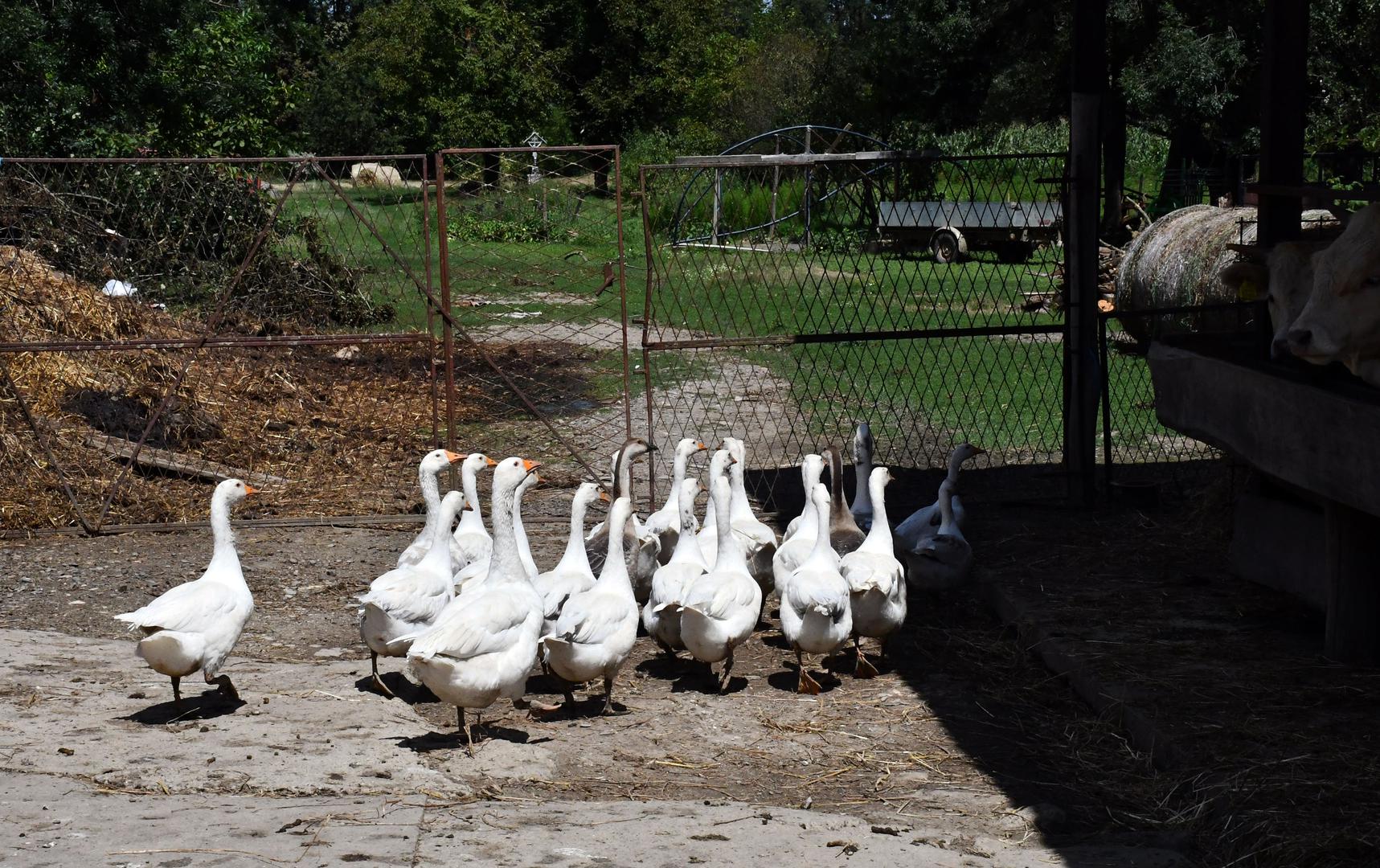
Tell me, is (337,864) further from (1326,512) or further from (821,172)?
(821,172)

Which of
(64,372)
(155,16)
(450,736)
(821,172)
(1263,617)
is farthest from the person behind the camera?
(821,172)

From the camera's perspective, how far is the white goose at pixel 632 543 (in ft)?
25.0

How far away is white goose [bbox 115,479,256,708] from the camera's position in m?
5.88

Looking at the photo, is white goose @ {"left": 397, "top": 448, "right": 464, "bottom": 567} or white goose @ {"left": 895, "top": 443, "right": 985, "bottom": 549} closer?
white goose @ {"left": 397, "top": 448, "right": 464, "bottom": 567}

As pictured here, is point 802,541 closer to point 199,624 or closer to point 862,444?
point 862,444

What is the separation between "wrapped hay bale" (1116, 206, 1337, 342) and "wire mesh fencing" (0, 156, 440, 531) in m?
7.67

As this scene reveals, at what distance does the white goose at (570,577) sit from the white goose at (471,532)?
0.72 metres

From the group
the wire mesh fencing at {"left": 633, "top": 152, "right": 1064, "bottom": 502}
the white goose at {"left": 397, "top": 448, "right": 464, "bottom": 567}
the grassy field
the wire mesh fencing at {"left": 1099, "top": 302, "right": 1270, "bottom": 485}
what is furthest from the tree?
the white goose at {"left": 397, "top": 448, "right": 464, "bottom": 567}

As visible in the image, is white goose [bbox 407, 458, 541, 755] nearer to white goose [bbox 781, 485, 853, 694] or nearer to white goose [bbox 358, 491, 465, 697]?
white goose [bbox 358, 491, 465, 697]

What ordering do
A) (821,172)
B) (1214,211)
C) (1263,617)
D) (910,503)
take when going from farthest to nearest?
(821,172) → (1214,211) → (910,503) → (1263,617)

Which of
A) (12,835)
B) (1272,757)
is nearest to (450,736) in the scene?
(12,835)

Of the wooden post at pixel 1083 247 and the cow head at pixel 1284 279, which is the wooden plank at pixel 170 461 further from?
the cow head at pixel 1284 279

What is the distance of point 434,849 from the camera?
15.1ft

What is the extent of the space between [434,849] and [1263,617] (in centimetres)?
467
